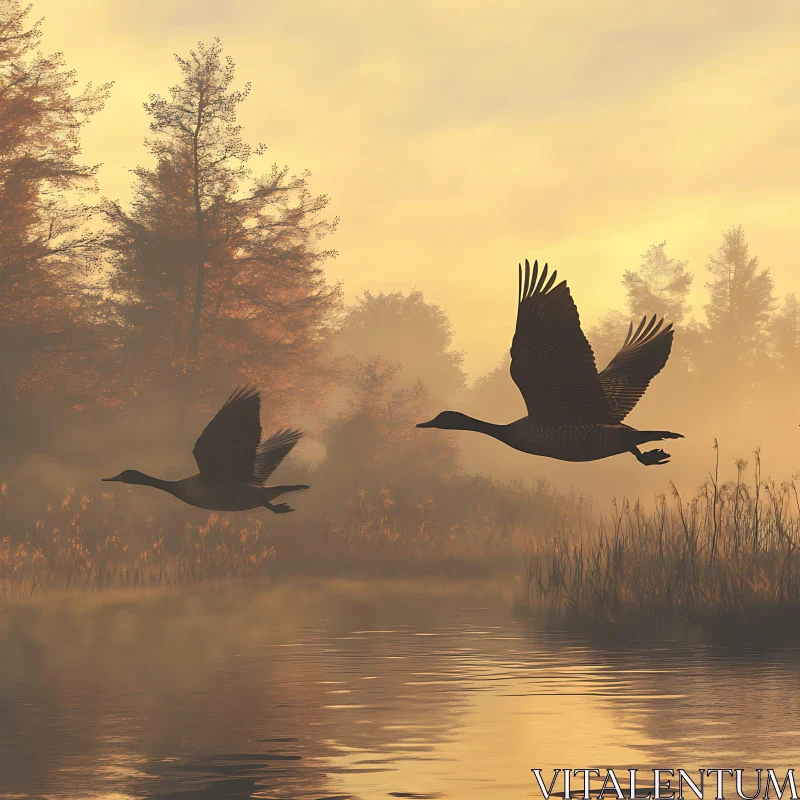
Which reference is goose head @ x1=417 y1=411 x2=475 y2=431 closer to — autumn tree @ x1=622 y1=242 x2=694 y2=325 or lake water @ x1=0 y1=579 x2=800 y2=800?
lake water @ x1=0 y1=579 x2=800 y2=800

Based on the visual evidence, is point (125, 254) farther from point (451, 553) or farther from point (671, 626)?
point (671, 626)

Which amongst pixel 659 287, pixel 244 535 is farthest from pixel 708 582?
pixel 659 287

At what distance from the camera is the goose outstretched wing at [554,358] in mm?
10398

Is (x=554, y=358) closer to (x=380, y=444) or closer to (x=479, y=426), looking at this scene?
(x=479, y=426)

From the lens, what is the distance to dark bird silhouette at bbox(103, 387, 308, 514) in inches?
583

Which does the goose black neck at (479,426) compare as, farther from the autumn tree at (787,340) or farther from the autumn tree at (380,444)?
the autumn tree at (787,340)

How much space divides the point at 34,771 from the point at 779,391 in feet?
331

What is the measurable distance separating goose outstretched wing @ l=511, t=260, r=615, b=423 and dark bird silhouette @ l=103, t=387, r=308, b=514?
4.48m

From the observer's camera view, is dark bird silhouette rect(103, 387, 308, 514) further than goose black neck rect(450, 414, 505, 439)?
Yes

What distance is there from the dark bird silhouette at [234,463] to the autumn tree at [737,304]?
91.2 m

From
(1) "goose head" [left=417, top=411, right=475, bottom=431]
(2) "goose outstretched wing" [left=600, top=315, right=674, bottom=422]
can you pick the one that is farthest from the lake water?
(2) "goose outstretched wing" [left=600, top=315, right=674, bottom=422]

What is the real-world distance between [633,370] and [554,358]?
2053 millimetres

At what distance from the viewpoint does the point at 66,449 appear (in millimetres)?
45625

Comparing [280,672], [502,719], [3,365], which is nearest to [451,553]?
[3,365]
